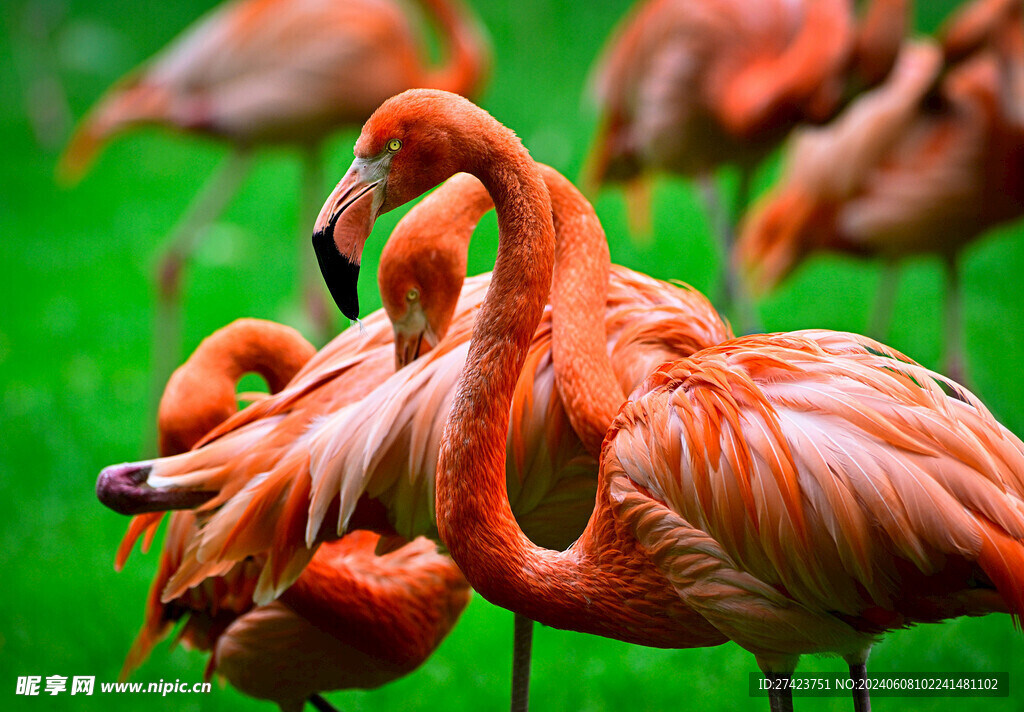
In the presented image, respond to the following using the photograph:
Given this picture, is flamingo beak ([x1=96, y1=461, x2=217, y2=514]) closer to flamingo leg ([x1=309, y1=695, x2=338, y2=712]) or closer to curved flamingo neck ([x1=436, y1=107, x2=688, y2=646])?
curved flamingo neck ([x1=436, y1=107, x2=688, y2=646])

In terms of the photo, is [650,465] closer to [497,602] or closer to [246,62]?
[497,602]

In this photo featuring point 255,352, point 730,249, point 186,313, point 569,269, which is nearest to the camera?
point 569,269

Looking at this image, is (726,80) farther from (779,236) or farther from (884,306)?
(884,306)

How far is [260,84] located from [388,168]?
3055 millimetres

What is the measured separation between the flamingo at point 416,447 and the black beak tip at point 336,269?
0.43m

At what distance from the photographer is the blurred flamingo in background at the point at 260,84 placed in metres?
4.48

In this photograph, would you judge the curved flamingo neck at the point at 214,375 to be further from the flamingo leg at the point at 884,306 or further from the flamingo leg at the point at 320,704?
the flamingo leg at the point at 884,306

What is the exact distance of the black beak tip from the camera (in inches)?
62.3

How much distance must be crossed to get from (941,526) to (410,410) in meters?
0.96

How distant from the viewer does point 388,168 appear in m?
1.66

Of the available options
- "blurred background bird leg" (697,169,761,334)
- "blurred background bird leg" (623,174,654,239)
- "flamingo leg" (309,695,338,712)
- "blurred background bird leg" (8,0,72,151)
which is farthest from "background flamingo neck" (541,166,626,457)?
"blurred background bird leg" (8,0,72,151)

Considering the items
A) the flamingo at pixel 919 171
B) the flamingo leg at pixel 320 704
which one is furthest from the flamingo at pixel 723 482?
the flamingo at pixel 919 171

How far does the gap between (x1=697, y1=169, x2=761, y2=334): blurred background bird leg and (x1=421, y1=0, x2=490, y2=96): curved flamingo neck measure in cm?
111

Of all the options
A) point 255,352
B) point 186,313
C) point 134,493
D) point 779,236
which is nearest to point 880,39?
point 779,236
